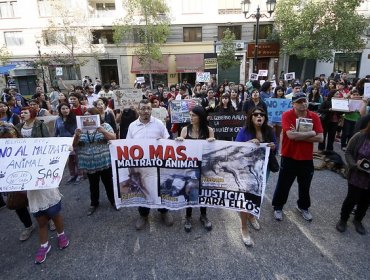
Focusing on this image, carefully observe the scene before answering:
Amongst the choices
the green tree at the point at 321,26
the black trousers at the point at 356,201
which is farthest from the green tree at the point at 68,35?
the black trousers at the point at 356,201

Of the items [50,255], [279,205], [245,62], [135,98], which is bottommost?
[50,255]

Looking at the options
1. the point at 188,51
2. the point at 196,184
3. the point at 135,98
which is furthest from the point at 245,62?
the point at 196,184

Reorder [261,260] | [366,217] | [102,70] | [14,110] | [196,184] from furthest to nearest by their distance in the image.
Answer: [102,70] < [14,110] < [366,217] < [196,184] < [261,260]

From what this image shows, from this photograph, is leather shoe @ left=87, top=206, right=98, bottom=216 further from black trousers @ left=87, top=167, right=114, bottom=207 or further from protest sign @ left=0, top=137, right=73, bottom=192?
protest sign @ left=0, top=137, right=73, bottom=192

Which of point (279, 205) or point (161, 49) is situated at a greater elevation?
point (161, 49)

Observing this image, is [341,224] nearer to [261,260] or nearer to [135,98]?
[261,260]

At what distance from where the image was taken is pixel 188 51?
25203 mm

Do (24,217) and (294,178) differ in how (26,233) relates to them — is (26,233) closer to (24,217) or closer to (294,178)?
(24,217)

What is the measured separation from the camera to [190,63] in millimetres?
24672

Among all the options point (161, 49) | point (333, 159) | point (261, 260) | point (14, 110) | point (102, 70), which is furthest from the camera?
point (102, 70)

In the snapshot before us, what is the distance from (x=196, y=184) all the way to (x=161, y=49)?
941 inches

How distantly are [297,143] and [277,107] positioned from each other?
3484mm

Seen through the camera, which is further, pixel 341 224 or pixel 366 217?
pixel 366 217

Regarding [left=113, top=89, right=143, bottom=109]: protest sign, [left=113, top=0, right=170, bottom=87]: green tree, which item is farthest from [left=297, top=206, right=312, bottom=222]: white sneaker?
[left=113, top=0, right=170, bottom=87]: green tree
